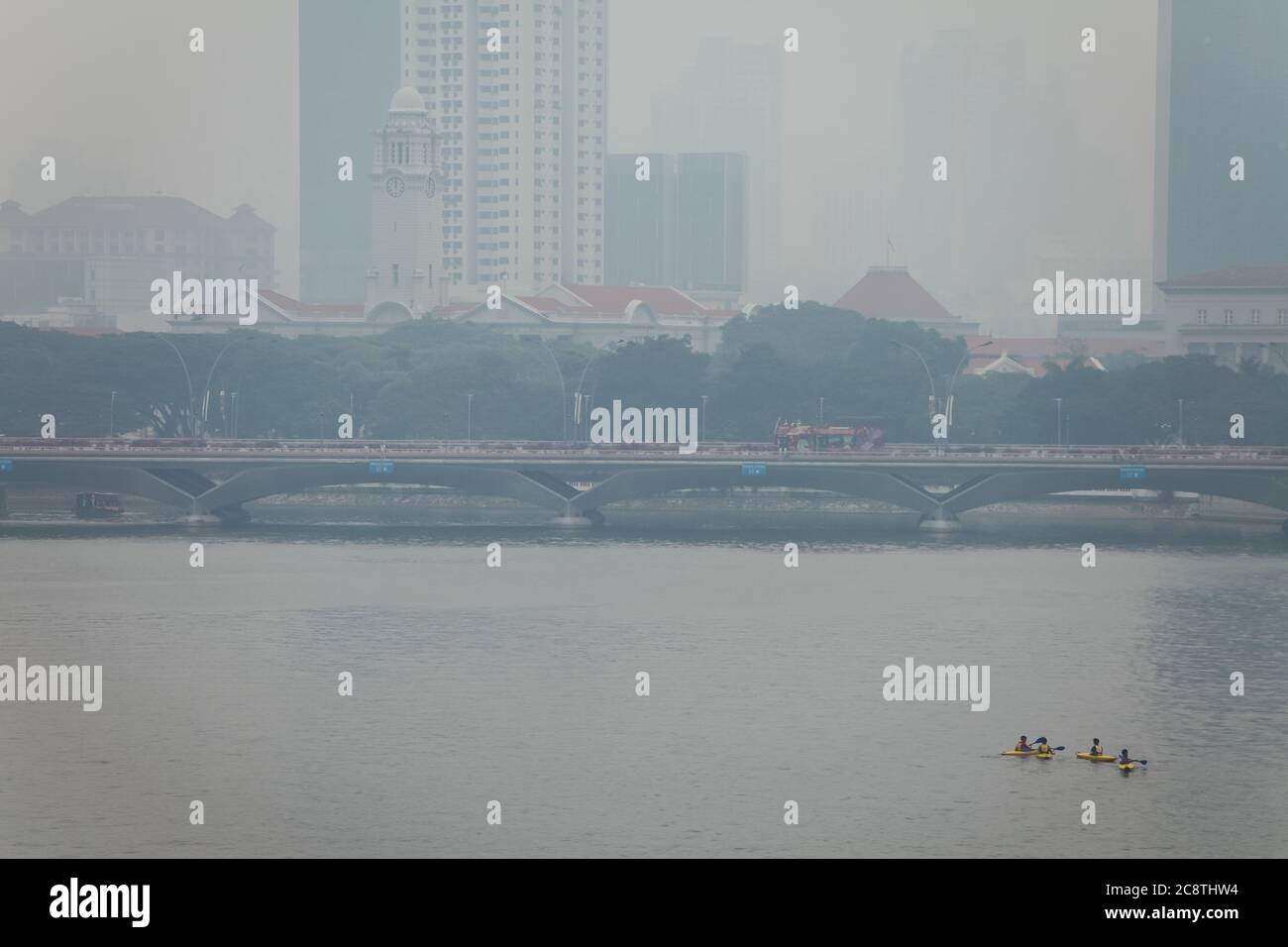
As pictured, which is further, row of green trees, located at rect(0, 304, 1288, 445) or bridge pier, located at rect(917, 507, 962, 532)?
row of green trees, located at rect(0, 304, 1288, 445)

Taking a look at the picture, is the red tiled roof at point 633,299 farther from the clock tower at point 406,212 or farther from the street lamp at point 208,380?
the street lamp at point 208,380

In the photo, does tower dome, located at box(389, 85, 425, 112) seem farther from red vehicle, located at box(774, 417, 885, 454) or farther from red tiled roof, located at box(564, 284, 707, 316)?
red vehicle, located at box(774, 417, 885, 454)

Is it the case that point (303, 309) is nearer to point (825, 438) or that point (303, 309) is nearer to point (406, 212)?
point (406, 212)

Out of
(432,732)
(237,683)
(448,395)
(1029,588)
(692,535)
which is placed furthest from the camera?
(448,395)

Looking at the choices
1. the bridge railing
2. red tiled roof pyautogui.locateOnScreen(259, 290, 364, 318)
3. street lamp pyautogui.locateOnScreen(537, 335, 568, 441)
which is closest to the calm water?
the bridge railing
